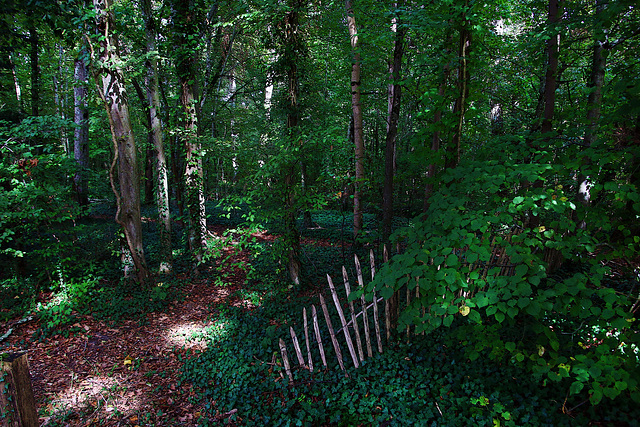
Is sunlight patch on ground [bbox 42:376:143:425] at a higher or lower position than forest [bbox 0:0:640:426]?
lower

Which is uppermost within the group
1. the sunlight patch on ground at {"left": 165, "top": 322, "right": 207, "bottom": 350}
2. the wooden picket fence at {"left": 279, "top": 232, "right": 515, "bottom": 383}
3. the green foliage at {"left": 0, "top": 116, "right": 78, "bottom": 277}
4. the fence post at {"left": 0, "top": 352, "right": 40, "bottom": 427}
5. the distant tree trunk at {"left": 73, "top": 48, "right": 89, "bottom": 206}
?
the distant tree trunk at {"left": 73, "top": 48, "right": 89, "bottom": 206}

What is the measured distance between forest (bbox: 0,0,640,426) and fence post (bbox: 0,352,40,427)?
2 centimetres

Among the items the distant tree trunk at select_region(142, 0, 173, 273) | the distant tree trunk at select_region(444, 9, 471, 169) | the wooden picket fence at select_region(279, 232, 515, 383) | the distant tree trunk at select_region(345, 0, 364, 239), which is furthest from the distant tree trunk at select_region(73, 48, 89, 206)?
the distant tree trunk at select_region(444, 9, 471, 169)

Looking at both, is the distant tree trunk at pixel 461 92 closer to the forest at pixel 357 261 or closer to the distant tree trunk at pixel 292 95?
the forest at pixel 357 261

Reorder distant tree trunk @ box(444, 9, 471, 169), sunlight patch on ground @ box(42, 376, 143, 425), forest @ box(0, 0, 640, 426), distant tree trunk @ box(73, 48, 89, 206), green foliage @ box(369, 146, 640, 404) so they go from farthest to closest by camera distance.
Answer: distant tree trunk @ box(73, 48, 89, 206)
distant tree trunk @ box(444, 9, 471, 169)
sunlight patch on ground @ box(42, 376, 143, 425)
forest @ box(0, 0, 640, 426)
green foliage @ box(369, 146, 640, 404)

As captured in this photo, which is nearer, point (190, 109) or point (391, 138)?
point (391, 138)

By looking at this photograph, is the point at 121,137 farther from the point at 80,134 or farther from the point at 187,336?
the point at 80,134

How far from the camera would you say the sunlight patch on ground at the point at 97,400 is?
3883 mm

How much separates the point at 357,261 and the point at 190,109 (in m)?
5.91

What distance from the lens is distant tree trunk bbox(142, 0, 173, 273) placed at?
23.4ft

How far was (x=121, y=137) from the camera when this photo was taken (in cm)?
643

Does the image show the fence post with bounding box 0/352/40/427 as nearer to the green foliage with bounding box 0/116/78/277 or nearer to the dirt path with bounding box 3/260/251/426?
the dirt path with bounding box 3/260/251/426

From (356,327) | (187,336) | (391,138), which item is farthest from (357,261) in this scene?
(187,336)

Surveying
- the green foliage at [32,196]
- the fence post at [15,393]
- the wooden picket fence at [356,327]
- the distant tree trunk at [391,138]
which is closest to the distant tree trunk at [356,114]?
the distant tree trunk at [391,138]
